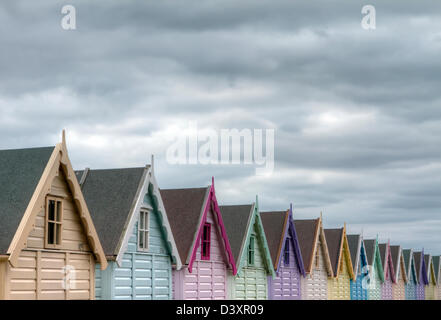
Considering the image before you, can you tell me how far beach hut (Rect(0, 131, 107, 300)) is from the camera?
19.6m

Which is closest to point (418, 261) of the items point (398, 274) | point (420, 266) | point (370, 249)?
point (420, 266)

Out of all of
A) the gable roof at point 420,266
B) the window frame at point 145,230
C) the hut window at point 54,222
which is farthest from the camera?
the gable roof at point 420,266

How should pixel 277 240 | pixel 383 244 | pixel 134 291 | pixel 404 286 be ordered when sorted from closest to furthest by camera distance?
pixel 134 291
pixel 277 240
pixel 383 244
pixel 404 286

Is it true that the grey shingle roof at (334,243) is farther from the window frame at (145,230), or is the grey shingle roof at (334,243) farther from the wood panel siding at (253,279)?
the window frame at (145,230)

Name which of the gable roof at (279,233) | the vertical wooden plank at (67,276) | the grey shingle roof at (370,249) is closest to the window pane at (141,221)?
the vertical wooden plank at (67,276)

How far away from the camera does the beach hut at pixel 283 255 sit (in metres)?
40.0

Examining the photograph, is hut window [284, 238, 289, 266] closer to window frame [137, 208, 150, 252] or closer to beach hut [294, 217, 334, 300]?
beach hut [294, 217, 334, 300]

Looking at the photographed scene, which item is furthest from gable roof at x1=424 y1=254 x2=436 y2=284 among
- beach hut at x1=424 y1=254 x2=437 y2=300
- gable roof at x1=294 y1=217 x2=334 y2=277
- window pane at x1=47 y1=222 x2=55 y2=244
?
window pane at x1=47 y1=222 x2=55 y2=244

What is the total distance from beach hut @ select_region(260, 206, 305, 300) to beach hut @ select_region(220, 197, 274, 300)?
122 centimetres

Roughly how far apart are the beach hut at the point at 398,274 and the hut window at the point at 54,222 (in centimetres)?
5025

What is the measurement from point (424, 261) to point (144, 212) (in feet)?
193

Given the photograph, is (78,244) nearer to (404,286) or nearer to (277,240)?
(277,240)

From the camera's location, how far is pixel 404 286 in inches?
2793

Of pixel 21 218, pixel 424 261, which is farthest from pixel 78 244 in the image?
pixel 424 261
